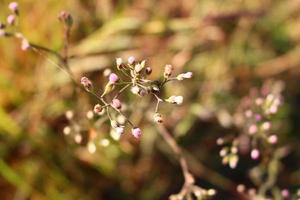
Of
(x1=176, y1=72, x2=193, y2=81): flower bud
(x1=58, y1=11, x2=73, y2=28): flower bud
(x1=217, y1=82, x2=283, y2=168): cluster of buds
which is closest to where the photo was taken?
(x1=176, y1=72, x2=193, y2=81): flower bud

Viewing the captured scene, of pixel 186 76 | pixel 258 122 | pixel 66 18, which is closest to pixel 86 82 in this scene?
pixel 186 76

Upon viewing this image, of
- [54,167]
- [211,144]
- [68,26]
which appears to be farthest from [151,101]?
[68,26]

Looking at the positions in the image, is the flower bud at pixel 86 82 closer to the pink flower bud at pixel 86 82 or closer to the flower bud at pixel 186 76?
the pink flower bud at pixel 86 82

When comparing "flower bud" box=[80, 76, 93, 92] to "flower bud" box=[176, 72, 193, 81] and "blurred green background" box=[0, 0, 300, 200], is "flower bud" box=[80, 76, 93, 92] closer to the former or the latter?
"flower bud" box=[176, 72, 193, 81]

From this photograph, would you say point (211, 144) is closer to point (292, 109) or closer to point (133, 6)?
point (292, 109)

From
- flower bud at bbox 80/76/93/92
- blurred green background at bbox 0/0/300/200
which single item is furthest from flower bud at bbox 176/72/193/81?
blurred green background at bbox 0/0/300/200

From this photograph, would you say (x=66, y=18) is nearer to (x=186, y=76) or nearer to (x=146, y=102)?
(x=186, y=76)

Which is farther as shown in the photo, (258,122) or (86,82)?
(258,122)

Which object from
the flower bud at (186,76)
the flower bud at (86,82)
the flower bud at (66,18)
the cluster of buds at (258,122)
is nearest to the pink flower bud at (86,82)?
the flower bud at (86,82)
